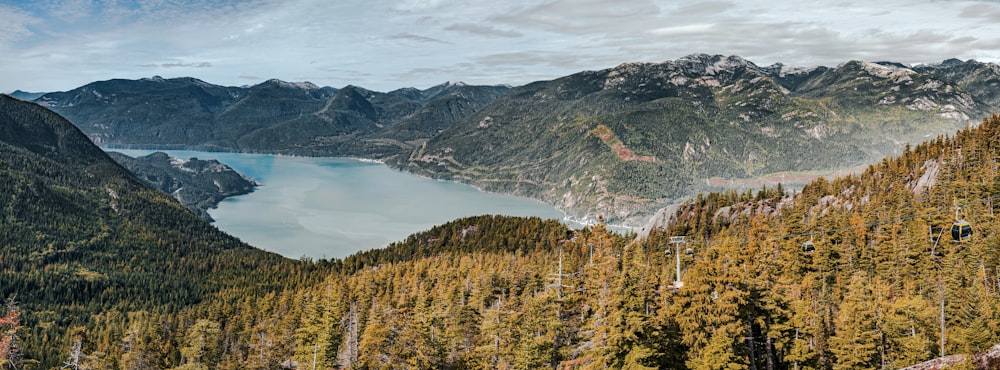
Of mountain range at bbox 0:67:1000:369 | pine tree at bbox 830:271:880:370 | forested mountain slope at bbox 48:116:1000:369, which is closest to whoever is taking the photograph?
forested mountain slope at bbox 48:116:1000:369

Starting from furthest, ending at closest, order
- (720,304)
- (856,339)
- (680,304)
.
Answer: (856,339), (680,304), (720,304)

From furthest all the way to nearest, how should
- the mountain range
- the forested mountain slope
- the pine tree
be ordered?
the pine tree, the mountain range, the forested mountain slope

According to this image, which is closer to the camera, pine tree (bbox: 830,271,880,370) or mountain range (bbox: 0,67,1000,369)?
mountain range (bbox: 0,67,1000,369)

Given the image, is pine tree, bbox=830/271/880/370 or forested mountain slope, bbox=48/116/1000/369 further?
pine tree, bbox=830/271/880/370

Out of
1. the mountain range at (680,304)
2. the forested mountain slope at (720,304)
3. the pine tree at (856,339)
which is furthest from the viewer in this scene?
the pine tree at (856,339)

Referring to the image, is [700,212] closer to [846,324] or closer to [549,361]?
[846,324]

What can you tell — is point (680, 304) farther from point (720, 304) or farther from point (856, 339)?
point (856, 339)

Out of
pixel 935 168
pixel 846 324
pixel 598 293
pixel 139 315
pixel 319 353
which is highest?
pixel 935 168

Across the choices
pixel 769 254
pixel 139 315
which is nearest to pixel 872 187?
pixel 769 254

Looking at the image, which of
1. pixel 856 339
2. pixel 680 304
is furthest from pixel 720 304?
pixel 856 339

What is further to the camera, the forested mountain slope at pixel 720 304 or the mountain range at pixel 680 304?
the mountain range at pixel 680 304

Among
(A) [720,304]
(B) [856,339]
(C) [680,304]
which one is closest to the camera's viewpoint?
(A) [720,304]
